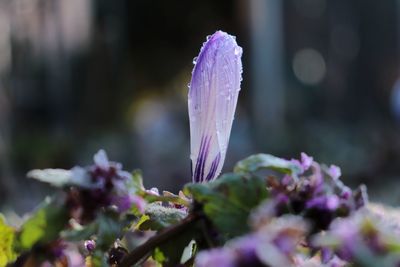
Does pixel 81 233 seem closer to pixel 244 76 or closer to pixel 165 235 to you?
pixel 165 235

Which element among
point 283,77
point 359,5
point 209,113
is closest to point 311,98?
point 283,77

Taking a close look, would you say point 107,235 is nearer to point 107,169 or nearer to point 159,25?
point 107,169

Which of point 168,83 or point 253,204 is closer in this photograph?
point 253,204

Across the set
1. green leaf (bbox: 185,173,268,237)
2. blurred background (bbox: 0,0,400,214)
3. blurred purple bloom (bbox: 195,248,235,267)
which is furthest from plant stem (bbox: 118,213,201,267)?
blurred background (bbox: 0,0,400,214)

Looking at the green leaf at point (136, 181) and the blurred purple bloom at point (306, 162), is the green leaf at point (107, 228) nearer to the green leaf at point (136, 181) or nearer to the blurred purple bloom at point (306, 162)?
the green leaf at point (136, 181)

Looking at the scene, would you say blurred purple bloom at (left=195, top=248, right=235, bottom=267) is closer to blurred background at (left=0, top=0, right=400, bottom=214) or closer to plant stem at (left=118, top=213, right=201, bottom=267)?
plant stem at (left=118, top=213, right=201, bottom=267)

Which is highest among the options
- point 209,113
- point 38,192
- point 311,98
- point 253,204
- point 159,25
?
point 159,25
